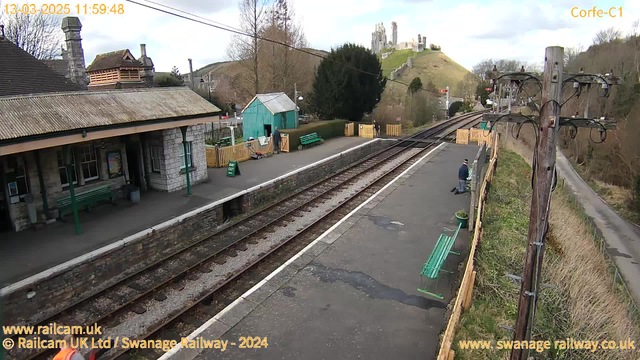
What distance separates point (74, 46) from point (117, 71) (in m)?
2.92

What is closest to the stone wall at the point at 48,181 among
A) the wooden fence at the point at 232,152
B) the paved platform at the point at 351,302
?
the wooden fence at the point at 232,152

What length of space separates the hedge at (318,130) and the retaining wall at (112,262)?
8210mm

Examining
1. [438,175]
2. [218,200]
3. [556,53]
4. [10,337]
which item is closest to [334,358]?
[556,53]

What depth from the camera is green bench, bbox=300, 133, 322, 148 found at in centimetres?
2504

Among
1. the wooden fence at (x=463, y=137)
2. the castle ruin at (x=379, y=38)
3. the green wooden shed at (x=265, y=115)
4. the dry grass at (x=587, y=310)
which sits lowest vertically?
the dry grass at (x=587, y=310)

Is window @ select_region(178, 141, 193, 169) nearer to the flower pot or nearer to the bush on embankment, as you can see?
the flower pot

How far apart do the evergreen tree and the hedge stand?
246 cm

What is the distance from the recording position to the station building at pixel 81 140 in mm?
10734

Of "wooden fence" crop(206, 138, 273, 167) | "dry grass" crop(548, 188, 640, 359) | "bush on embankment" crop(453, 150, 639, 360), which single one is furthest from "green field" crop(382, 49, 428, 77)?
"dry grass" crop(548, 188, 640, 359)

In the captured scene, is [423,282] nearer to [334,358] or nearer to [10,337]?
[334,358]

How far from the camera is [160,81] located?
39844 mm

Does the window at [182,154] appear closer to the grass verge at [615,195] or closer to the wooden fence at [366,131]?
the wooden fence at [366,131]

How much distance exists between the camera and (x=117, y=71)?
17.8 m

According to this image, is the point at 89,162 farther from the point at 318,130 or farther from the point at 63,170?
the point at 318,130
